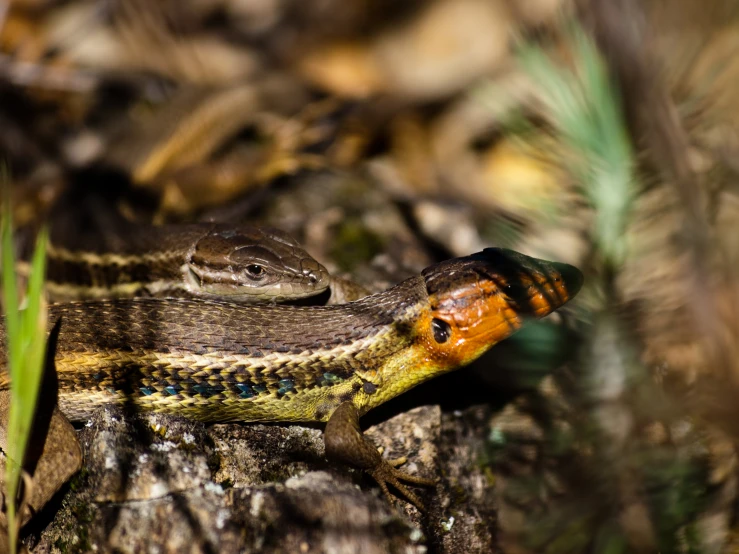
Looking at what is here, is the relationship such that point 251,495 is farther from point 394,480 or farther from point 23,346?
point 23,346

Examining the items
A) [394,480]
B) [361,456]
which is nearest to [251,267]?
[361,456]

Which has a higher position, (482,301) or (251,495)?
(482,301)

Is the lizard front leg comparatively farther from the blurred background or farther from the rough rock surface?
the blurred background

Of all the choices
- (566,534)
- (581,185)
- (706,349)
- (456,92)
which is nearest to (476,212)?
(456,92)

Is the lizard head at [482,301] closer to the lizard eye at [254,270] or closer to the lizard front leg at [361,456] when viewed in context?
the lizard front leg at [361,456]

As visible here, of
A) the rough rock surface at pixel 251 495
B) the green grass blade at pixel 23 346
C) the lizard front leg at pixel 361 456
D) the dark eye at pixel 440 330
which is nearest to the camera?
the green grass blade at pixel 23 346

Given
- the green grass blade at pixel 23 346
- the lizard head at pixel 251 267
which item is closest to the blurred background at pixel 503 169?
the lizard head at pixel 251 267

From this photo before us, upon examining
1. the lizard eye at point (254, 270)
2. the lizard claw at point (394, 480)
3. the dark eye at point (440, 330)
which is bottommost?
the lizard claw at point (394, 480)
